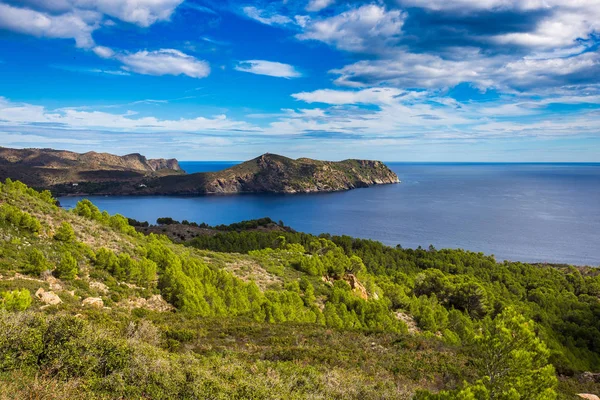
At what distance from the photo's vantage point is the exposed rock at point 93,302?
18.5 meters

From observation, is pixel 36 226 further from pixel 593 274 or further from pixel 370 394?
pixel 593 274

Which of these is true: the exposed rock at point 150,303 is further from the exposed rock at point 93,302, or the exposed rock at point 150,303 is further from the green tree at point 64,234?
the green tree at point 64,234

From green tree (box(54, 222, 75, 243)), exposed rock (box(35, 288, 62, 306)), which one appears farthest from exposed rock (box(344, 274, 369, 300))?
exposed rock (box(35, 288, 62, 306))

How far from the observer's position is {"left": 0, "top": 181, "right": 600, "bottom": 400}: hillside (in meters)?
9.74

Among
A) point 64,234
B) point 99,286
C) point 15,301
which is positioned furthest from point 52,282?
point 15,301

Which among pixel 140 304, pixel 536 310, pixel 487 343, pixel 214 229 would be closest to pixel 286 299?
pixel 140 304

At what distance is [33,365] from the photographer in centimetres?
923

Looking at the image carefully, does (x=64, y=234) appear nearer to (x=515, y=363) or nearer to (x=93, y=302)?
(x=93, y=302)

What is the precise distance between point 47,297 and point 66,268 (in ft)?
11.9

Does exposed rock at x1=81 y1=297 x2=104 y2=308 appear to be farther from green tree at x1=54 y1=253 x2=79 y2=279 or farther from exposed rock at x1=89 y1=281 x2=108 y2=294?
green tree at x1=54 y1=253 x2=79 y2=279

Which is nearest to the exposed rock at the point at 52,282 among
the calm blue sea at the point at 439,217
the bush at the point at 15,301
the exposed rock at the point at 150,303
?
the exposed rock at the point at 150,303

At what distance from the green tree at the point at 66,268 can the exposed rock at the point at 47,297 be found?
269 cm

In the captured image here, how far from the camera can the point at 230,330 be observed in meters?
18.9

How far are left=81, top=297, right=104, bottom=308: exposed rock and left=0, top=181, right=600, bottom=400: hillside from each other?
0.42 ft
